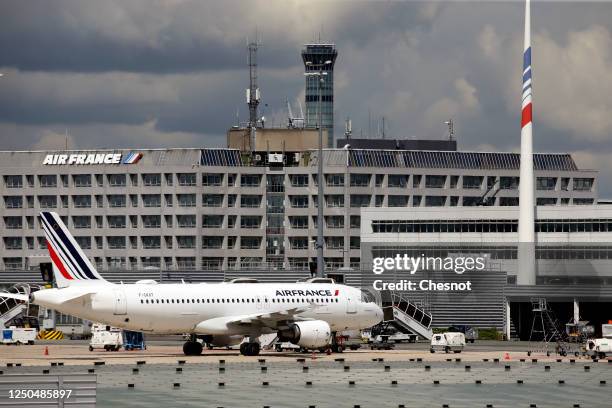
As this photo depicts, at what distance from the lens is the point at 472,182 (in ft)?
568

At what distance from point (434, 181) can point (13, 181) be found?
54.9 meters

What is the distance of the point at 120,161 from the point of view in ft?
559

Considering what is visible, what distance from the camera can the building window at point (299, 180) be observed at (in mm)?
172500

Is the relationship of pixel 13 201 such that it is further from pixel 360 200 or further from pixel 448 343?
pixel 448 343

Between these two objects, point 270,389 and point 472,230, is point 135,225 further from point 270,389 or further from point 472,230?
point 270,389

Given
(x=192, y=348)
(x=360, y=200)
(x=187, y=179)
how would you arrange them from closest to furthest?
(x=192, y=348)
(x=187, y=179)
(x=360, y=200)

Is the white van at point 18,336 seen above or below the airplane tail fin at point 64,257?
below

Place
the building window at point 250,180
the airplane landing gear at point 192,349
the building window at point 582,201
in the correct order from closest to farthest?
the airplane landing gear at point 192,349, the building window at point 250,180, the building window at point 582,201

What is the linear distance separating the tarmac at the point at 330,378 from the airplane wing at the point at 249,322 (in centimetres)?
171

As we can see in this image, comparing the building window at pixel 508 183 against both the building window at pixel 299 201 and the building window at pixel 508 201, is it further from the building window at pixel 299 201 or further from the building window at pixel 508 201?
the building window at pixel 299 201

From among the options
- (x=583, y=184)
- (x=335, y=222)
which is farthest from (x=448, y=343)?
(x=583, y=184)

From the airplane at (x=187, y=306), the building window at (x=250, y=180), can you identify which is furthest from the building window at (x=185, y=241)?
the airplane at (x=187, y=306)

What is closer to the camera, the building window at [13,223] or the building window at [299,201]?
the building window at [299,201]

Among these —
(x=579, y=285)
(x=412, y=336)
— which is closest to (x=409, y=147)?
(x=579, y=285)
